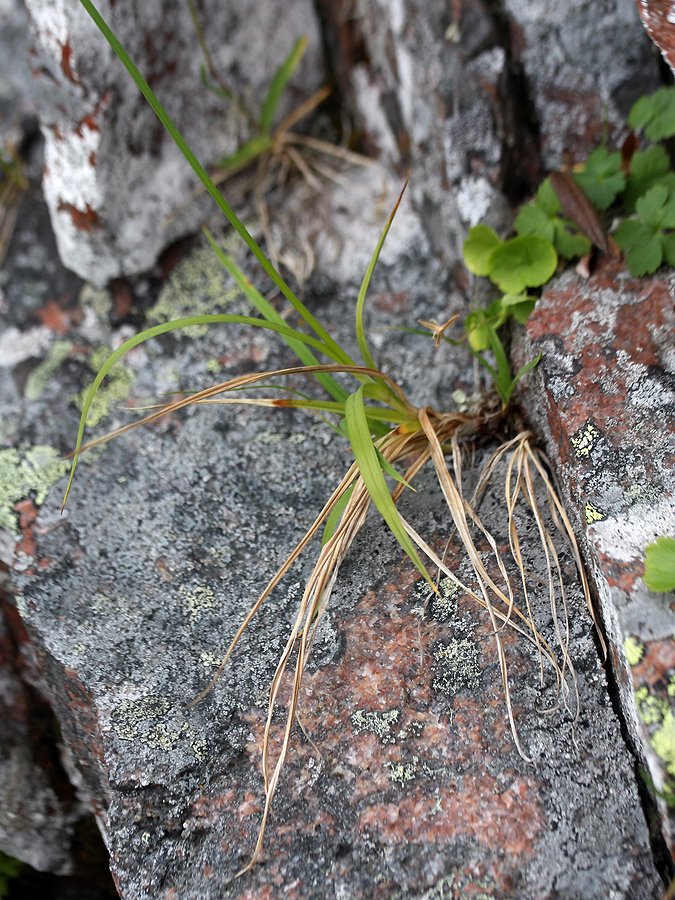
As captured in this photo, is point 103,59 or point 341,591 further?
point 103,59

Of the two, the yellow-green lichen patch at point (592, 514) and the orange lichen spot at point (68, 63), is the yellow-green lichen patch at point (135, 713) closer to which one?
the yellow-green lichen patch at point (592, 514)

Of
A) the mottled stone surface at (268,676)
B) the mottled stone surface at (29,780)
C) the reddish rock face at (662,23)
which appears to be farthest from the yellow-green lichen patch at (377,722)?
the reddish rock face at (662,23)

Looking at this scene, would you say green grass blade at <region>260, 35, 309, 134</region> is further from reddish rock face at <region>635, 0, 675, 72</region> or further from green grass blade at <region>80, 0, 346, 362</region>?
reddish rock face at <region>635, 0, 675, 72</region>

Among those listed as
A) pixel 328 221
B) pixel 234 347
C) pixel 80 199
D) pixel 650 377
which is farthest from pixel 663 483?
pixel 80 199

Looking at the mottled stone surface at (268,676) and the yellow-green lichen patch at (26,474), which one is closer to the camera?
the mottled stone surface at (268,676)

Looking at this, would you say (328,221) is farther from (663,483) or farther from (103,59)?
(663,483)

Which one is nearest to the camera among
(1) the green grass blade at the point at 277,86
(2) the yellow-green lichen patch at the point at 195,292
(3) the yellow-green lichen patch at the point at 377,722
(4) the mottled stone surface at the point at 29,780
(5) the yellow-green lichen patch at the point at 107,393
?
(3) the yellow-green lichen patch at the point at 377,722

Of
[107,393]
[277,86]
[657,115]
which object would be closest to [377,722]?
[107,393]
